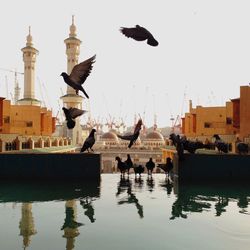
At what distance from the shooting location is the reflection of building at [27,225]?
751cm

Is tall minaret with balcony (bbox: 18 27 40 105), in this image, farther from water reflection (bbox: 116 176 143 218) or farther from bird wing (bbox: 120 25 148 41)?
bird wing (bbox: 120 25 148 41)

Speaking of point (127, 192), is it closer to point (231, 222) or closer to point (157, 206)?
point (157, 206)

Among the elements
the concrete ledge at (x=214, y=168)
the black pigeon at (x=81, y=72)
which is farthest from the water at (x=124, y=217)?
the black pigeon at (x=81, y=72)

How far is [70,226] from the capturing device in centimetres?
863

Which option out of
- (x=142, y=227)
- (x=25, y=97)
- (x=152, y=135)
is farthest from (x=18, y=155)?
(x=152, y=135)

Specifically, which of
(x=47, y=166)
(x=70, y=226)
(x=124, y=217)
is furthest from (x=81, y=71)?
(x=47, y=166)

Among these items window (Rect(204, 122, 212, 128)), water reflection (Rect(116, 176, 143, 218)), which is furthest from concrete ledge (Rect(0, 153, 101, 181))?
window (Rect(204, 122, 212, 128))

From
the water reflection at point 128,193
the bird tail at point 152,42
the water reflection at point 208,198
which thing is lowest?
the water reflection at point 128,193

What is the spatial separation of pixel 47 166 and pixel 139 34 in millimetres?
9285

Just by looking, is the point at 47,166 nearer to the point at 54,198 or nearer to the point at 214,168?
the point at 54,198

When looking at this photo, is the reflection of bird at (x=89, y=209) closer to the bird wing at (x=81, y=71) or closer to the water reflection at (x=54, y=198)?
the water reflection at (x=54, y=198)

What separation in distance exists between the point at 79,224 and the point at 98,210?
1789 millimetres

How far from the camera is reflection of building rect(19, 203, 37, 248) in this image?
7.51 meters

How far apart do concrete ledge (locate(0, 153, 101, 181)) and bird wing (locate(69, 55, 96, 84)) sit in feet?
17.9
